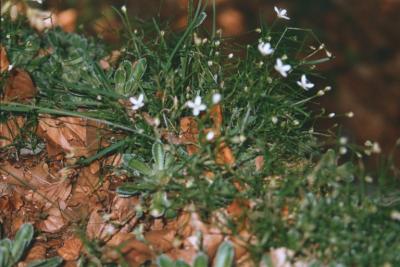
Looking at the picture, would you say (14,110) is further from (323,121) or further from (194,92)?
(323,121)

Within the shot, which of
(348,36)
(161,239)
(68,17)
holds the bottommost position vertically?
(348,36)

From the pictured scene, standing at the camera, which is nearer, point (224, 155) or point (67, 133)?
point (224, 155)

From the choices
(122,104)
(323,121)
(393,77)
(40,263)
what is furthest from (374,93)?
(40,263)

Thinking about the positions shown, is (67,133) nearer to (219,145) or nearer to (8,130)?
(8,130)

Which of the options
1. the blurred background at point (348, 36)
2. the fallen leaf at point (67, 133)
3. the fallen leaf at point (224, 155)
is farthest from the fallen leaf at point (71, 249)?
the blurred background at point (348, 36)

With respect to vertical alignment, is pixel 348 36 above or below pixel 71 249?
below

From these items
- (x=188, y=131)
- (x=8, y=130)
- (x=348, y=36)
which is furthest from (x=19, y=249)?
(x=348, y=36)

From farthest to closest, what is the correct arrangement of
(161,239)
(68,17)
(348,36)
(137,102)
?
(348,36)
(68,17)
(137,102)
(161,239)
